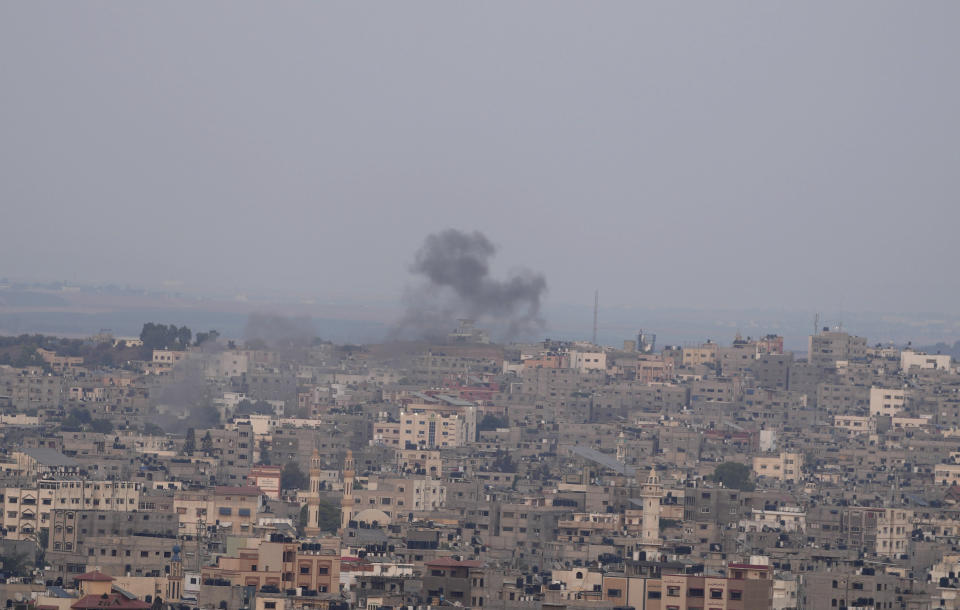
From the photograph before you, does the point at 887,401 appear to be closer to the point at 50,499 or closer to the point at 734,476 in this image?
the point at 734,476

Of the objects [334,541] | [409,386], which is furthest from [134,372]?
[334,541]

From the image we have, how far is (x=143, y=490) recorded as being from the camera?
75438 mm

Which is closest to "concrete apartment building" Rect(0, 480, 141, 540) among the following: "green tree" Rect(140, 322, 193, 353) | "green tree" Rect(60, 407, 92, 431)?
"green tree" Rect(60, 407, 92, 431)

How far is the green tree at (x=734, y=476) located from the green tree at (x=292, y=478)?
12300 mm

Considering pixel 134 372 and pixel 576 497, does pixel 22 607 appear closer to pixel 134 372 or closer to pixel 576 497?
pixel 576 497

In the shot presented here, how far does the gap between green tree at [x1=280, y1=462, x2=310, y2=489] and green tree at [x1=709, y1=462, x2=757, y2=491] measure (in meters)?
12.3

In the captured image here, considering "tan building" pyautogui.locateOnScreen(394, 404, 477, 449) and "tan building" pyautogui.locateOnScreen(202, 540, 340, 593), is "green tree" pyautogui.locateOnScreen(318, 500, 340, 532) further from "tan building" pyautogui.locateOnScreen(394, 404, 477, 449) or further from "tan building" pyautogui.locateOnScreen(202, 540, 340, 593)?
"tan building" pyautogui.locateOnScreen(394, 404, 477, 449)

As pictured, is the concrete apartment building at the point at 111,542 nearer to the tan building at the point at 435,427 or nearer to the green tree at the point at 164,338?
the tan building at the point at 435,427

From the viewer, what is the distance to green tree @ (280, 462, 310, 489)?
280ft

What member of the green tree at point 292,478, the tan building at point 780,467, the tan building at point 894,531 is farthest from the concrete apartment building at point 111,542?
the tan building at point 780,467

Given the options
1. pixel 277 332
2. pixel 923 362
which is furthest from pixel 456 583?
pixel 277 332

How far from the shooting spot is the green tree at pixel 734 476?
88.1 m

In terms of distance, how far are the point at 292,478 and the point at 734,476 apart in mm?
14015

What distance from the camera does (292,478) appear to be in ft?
286
